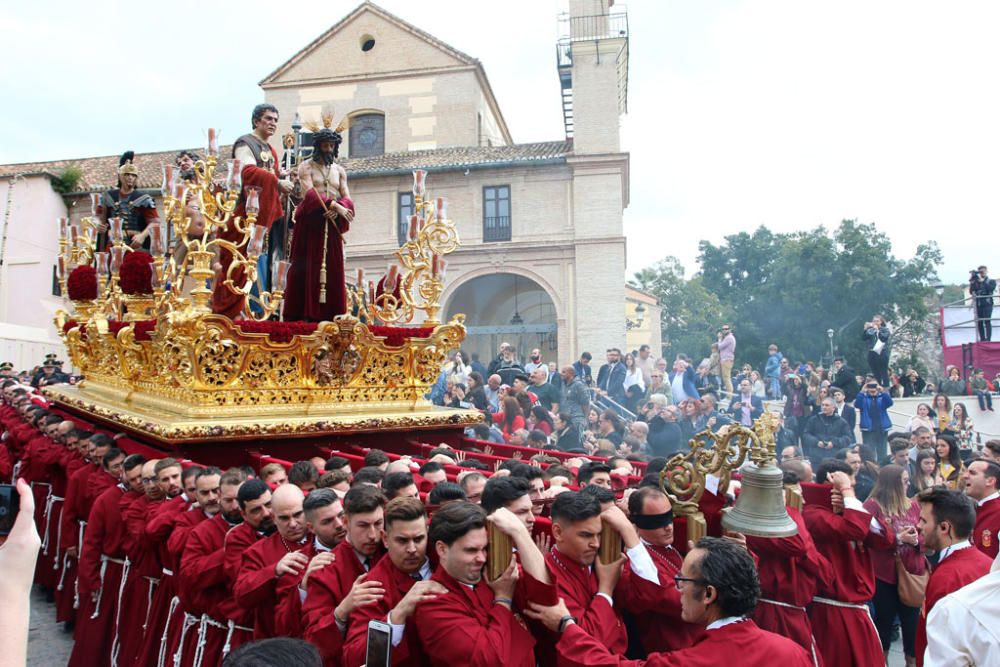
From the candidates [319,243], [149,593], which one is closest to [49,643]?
[149,593]

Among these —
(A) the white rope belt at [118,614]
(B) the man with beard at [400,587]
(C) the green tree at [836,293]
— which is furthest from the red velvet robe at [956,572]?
(C) the green tree at [836,293]

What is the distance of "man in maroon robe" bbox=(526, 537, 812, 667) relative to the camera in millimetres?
2350

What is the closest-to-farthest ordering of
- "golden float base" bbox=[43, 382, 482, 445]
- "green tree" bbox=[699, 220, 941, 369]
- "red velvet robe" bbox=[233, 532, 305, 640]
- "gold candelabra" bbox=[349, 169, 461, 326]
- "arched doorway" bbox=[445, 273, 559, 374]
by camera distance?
"red velvet robe" bbox=[233, 532, 305, 640], "golden float base" bbox=[43, 382, 482, 445], "gold candelabra" bbox=[349, 169, 461, 326], "arched doorway" bbox=[445, 273, 559, 374], "green tree" bbox=[699, 220, 941, 369]

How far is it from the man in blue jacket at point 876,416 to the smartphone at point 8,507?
1116 centimetres

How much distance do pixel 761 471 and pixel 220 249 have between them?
21.2 ft

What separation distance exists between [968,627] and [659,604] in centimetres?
110

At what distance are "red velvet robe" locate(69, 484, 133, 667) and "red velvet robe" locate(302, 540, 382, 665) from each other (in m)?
3.32

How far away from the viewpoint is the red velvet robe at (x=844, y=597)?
13.6 feet

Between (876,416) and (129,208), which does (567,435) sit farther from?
(129,208)

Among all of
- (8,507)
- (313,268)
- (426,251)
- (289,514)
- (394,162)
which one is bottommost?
(289,514)

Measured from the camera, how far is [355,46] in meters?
A: 27.8

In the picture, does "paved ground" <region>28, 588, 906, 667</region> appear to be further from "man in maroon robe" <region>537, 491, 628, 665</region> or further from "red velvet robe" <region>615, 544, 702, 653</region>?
"man in maroon robe" <region>537, 491, 628, 665</region>

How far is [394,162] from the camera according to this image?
2473 centimetres

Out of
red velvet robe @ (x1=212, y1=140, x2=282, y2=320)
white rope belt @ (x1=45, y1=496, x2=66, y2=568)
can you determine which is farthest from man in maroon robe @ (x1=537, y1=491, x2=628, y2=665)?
white rope belt @ (x1=45, y1=496, x2=66, y2=568)
